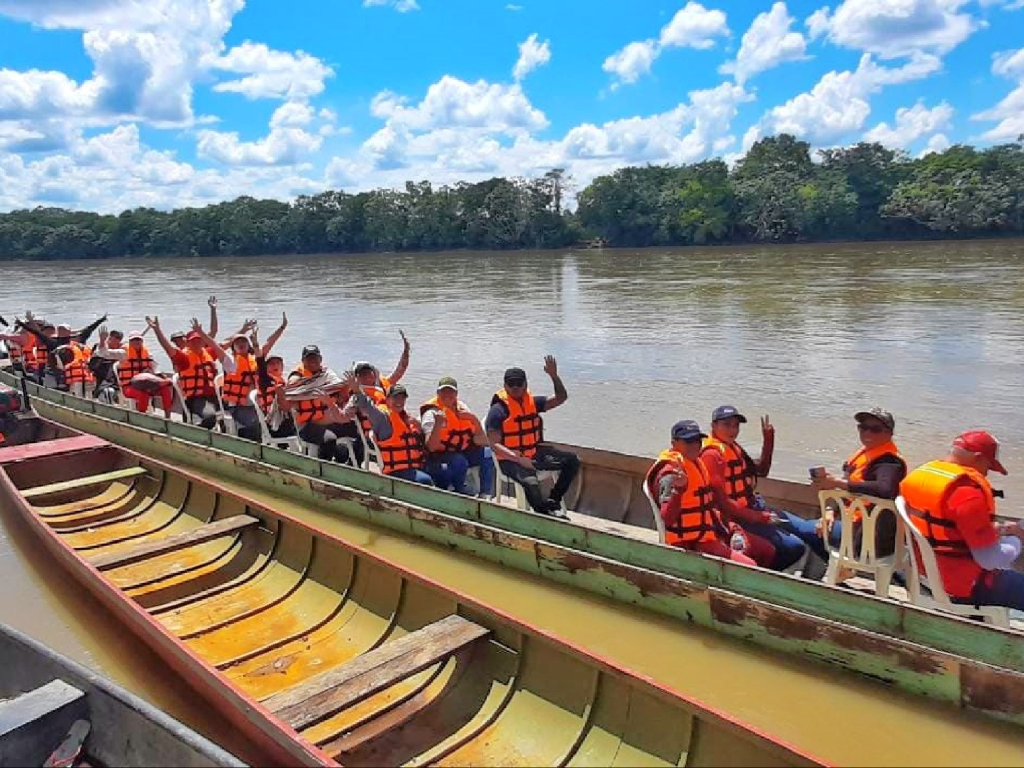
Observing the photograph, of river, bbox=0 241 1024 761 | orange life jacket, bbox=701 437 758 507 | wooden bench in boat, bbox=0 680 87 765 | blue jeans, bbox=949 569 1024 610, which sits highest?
orange life jacket, bbox=701 437 758 507

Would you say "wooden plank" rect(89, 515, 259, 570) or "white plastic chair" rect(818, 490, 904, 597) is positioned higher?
"white plastic chair" rect(818, 490, 904, 597)

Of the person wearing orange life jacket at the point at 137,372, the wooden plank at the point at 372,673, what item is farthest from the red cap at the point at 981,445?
the person wearing orange life jacket at the point at 137,372

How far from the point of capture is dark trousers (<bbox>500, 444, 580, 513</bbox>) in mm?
7594

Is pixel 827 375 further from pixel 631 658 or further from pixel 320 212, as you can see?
pixel 320 212

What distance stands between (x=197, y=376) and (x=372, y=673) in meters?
7.62

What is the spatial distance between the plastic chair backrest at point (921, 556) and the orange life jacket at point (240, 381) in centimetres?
776

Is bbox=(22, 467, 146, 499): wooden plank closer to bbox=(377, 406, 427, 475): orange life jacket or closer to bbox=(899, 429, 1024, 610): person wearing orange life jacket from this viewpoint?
bbox=(377, 406, 427, 475): orange life jacket

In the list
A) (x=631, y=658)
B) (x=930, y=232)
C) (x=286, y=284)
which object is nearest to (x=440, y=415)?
(x=631, y=658)

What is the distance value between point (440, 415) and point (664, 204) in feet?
191

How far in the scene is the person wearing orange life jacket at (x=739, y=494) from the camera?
6066 millimetres

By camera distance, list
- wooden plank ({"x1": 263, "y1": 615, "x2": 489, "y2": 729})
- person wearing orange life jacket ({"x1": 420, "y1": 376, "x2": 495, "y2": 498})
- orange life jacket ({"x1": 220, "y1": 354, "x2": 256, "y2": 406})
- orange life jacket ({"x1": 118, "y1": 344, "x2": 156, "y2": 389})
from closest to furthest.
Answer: wooden plank ({"x1": 263, "y1": 615, "x2": 489, "y2": 729})
person wearing orange life jacket ({"x1": 420, "y1": 376, "x2": 495, "y2": 498})
orange life jacket ({"x1": 220, "y1": 354, "x2": 256, "y2": 406})
orange life jacket ({"x1": 118, "y1": 344, "x2": 156, "y2": 389})

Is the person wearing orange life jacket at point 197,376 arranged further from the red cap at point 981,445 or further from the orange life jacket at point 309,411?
the red cap at point 981,445

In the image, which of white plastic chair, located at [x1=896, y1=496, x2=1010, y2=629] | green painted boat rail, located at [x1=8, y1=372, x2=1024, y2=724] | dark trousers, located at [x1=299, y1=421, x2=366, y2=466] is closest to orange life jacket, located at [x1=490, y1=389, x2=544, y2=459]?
green painted boat rail, located at [x1=8, y1=372, x2=1024, y2=724]

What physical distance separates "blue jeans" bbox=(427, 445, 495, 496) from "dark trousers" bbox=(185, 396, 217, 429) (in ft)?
14.3
